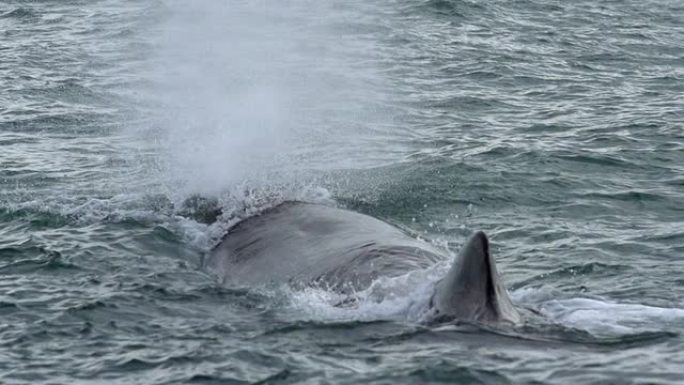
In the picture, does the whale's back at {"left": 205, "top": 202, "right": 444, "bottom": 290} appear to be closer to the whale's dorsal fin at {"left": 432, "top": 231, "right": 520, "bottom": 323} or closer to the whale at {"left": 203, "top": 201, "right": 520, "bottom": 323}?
the whale at {"left": 203, "top": 201, "right": 520, "bottom": 323}

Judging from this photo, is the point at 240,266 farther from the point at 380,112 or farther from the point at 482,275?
the point at 380,112

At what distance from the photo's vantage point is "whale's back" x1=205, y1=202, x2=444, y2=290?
1394cm

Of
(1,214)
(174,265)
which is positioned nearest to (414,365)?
(174,265)

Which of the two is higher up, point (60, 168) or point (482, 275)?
point (482, 275)

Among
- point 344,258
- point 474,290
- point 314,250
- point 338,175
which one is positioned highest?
point 474,290

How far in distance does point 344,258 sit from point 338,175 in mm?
7210

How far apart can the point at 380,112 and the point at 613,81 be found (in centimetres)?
581

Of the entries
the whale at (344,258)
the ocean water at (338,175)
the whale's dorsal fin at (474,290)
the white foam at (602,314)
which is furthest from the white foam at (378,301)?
the white foam at (602,314)

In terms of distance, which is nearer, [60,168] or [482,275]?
[482,275]

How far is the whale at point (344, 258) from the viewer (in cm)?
1135

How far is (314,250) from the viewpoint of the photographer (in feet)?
49.2

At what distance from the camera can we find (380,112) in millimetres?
27109

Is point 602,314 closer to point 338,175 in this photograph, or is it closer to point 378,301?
point 378,301

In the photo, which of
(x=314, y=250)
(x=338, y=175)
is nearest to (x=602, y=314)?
(x=314, y=250)
